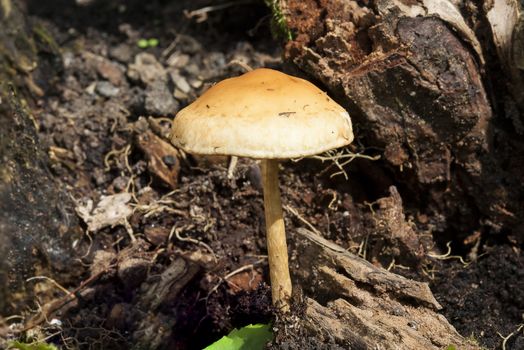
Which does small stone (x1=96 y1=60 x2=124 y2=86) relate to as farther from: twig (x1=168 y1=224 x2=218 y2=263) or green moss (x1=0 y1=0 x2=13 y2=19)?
twig (x1=168 y1=224 x2=218 y2=263)

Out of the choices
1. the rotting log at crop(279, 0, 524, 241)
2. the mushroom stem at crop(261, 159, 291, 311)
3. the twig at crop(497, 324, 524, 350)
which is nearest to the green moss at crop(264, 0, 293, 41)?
the rotting log at crop(279, 0, 524, 241)

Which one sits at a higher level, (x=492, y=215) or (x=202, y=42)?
(x=492, y=215)

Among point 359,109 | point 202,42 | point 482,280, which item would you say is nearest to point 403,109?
point 359,109

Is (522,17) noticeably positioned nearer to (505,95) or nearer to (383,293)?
(505,95)

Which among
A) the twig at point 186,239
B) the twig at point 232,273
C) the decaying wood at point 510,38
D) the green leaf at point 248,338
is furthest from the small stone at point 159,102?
the decaying wood at point 510,38

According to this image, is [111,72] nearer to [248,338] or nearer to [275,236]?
[275,236]

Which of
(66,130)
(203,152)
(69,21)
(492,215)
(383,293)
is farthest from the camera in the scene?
(69,21)

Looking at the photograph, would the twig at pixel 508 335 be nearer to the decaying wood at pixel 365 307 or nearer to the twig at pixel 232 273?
the decaying wood at pixel 365 307
